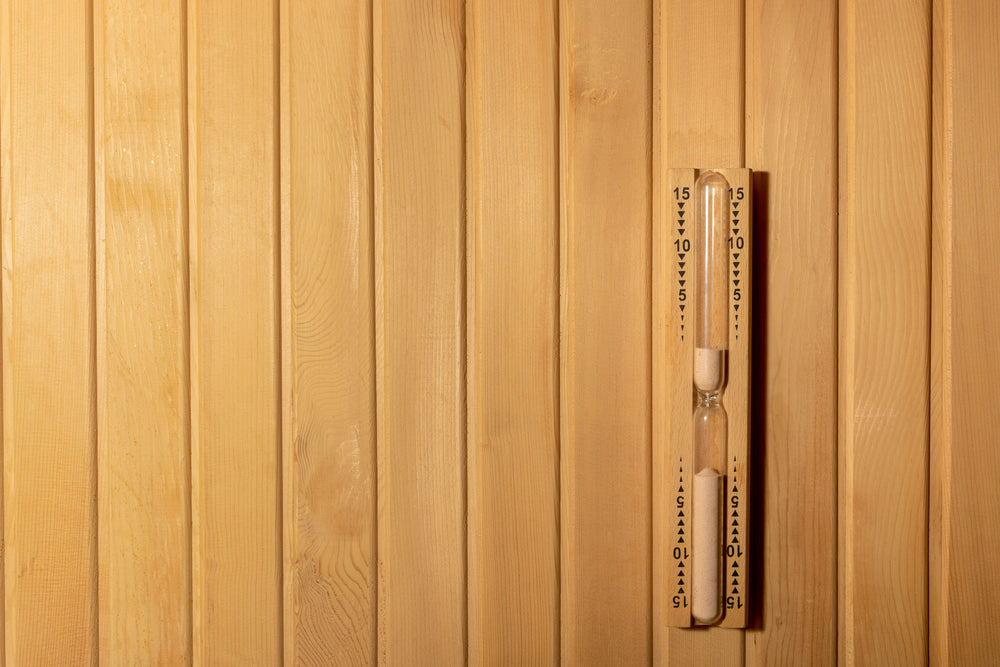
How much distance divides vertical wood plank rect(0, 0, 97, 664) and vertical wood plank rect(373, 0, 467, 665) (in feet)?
1.24

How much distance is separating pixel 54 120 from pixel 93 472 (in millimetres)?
453

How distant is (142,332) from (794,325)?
2.72 feet

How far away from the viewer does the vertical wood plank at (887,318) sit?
85 centimetres

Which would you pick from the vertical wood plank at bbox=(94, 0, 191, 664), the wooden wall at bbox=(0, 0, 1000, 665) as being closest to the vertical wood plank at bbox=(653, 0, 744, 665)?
the wooden wall at bbox=(0, 0, 1000, 665)

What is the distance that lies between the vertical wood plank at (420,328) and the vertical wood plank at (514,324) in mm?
23

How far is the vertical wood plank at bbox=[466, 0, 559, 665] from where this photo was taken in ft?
2.84

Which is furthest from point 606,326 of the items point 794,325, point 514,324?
point 794,325

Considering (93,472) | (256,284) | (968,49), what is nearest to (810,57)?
(968,49)

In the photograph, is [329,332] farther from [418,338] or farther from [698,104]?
[698,104]

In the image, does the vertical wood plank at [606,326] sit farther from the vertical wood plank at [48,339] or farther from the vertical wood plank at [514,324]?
the vertical wood plank at [48,339]

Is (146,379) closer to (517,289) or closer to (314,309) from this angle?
(314,309)

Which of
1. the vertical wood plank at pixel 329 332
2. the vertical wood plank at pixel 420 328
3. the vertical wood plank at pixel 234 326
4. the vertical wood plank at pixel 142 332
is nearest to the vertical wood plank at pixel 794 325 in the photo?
the vertical wood plank at pixel 420 328

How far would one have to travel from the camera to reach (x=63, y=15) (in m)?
0.86

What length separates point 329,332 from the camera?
0.87m
